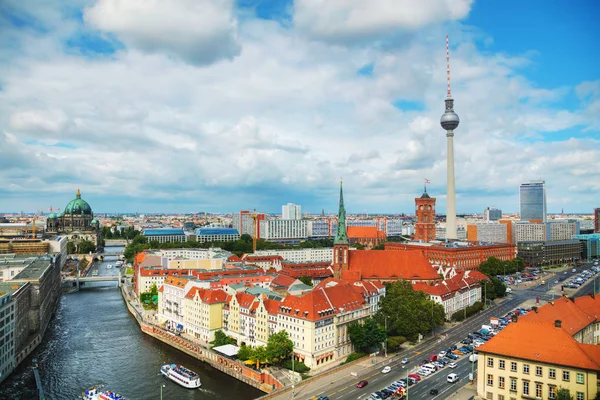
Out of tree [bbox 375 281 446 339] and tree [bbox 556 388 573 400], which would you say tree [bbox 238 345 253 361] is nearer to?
tree [bbox 375 281 446 339]

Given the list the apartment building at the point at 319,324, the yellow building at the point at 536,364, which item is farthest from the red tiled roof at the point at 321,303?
the yellow building at the point at 536,364

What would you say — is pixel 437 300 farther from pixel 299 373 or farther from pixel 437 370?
pixel 299 373

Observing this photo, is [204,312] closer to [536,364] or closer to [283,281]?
[283,281]

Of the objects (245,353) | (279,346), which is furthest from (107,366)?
(279,346)

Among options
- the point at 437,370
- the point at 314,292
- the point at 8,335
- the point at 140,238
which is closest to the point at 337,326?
the point at 314,292

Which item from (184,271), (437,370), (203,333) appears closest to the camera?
(437,370)

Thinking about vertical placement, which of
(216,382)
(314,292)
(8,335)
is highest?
(314,292)

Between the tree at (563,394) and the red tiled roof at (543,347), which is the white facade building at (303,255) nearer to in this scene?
the red tiled roof at (543,347)

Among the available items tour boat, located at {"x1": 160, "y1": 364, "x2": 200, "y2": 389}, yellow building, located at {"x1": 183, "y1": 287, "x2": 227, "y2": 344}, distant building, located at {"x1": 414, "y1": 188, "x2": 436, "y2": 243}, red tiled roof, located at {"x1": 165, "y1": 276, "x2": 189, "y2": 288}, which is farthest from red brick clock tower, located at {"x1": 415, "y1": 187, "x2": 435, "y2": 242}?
tour boat, located at {"x1": 160, "y1": 364, "x2": 200, "y2": 389}

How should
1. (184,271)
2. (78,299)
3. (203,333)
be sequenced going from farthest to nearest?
1. (78,299)
2. (184,271)
3. (203,333)
